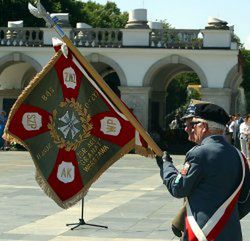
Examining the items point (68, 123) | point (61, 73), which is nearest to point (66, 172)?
point (68, 123)

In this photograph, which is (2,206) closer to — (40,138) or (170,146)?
(40,138)

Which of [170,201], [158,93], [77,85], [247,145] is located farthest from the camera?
[158,93]

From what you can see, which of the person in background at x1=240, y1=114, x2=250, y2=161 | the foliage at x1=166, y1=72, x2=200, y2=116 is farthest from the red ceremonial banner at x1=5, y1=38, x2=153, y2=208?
the foliage at x1=166, y1=72, x2=200, y2=116

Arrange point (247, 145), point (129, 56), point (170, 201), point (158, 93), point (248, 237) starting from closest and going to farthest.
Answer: point (248, 237)
point (170, 201)
point (247, 145)
point (129, 56)
point (158, 93)

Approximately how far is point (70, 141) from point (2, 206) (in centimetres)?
459

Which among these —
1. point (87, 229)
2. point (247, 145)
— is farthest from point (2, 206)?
point (247, 145)

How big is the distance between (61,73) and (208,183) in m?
4.25

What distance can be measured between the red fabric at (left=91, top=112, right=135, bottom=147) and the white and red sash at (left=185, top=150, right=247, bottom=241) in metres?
3.62

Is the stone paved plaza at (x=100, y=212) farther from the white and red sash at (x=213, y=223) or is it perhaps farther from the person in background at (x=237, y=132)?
the person in background at (x=237, y=132)

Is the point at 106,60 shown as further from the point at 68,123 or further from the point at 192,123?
the point at 192,123

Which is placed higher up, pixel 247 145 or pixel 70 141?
pixel 70 141

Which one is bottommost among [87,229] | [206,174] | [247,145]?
[247,145]

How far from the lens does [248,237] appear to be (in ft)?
36.9

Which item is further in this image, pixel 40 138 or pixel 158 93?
pixel 158 93
